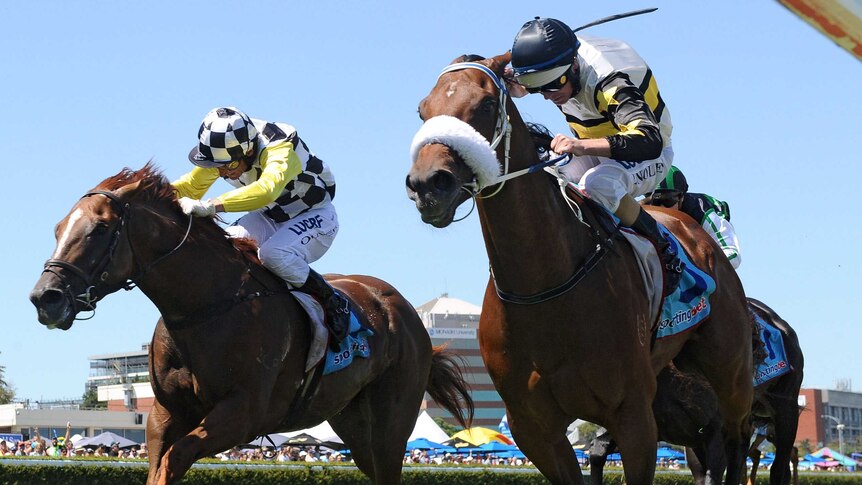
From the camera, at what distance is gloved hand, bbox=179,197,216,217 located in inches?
289

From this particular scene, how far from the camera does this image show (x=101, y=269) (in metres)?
6.72

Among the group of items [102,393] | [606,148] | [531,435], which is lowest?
[102,393]

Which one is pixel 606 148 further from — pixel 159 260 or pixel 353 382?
Result: pixel 353 382

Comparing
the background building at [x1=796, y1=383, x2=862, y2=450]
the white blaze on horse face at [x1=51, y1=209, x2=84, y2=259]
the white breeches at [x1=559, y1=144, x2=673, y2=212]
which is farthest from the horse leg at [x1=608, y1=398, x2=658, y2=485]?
the background building at [x1=796, y1=383, x2=862, y2=450]

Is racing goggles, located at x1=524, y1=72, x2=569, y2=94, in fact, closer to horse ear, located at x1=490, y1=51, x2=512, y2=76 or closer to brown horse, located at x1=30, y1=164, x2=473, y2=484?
horse ear, located at x1=490, y1=51, x2=512, y2=76

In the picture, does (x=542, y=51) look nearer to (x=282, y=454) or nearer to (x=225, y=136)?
(x=225, y=136)

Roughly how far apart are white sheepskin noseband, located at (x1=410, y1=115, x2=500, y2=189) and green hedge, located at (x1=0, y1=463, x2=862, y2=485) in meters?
7.28

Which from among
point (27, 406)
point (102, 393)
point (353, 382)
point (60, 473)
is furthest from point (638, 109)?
point (102, 393)

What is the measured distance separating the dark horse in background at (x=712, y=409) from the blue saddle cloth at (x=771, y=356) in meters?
0.06

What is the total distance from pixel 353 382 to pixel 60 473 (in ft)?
13.0

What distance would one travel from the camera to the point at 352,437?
30.6 ft

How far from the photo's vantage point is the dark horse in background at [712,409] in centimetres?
895

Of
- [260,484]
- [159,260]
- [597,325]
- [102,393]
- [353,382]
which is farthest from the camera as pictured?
[102,393]

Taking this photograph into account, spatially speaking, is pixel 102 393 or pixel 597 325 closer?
pixel 597 325
